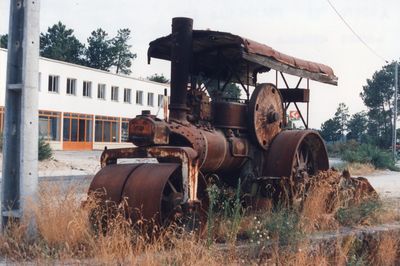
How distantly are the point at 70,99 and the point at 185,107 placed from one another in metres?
40.5

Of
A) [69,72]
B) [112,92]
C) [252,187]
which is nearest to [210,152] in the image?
[252,187]

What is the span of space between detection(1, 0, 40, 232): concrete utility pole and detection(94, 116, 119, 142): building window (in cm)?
4441

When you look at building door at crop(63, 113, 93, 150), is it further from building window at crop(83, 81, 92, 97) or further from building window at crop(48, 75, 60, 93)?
building window at crop(48, 75, 60, 93)

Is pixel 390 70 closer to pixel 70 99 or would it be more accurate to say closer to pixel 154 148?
pixel 70 99

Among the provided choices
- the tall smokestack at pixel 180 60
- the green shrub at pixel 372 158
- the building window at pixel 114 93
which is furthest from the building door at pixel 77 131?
the tall smokestack at pixel 180 60

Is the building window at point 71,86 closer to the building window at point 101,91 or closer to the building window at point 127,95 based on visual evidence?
the building window at point 101,91

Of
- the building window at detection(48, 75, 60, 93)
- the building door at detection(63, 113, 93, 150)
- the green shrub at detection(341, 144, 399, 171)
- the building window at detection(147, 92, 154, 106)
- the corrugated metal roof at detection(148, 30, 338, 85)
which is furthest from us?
the building window at detection(147, 92, 154, 106)

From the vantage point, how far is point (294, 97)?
34.8 feet

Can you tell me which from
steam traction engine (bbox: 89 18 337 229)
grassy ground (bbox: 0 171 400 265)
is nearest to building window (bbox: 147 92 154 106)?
steam traction engine (bbox: 89 18 337 229)

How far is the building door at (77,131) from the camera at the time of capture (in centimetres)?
4706

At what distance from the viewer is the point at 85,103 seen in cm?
4934

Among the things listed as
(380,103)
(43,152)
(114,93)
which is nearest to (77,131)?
(114,93)

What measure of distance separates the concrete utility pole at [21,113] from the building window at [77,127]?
40763mm

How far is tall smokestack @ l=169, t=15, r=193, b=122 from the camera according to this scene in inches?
328
